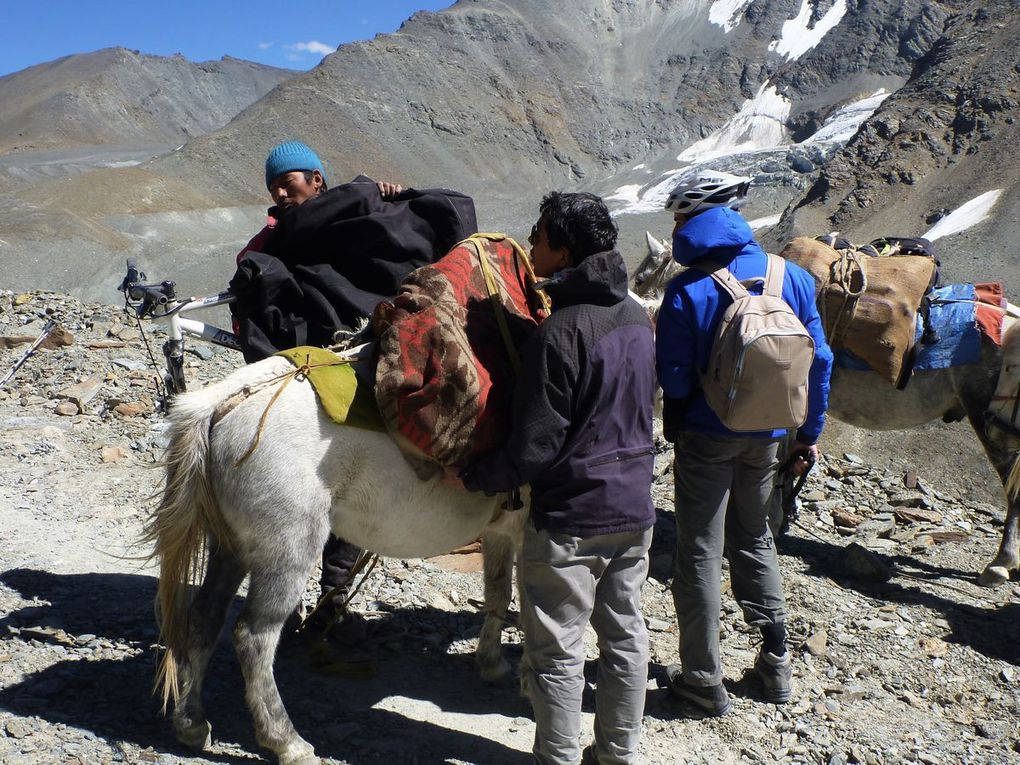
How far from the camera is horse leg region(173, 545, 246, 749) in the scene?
3.35 meters

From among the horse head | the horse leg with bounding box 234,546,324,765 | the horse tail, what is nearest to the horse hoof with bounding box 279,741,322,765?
the horse leg with bounding box 234,546,324,765

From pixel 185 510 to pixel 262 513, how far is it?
34 centimetres

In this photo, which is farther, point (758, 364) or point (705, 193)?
point (705, 193)

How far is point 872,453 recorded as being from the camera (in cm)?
845

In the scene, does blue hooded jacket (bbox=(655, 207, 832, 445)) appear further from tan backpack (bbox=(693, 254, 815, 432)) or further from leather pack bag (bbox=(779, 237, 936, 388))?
leather pack bag (bbox=(779, 237, 936, 388))

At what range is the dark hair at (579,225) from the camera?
2.93 meters

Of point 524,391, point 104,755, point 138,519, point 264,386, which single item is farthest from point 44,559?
point 524,391

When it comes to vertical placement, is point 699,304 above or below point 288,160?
below

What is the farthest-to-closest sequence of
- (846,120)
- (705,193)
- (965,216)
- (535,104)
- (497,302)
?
(535,104)
(846,120)
(965,216)
(705,193)
(497,302)

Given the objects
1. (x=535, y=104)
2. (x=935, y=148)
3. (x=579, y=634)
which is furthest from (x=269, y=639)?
(x=535, y=104)

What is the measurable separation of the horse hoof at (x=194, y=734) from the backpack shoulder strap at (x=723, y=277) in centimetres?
271

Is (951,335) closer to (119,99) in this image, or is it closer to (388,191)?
(388,191)

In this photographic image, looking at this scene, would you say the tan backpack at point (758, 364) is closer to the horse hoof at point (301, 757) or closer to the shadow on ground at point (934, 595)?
the horse hoof at point (301, 757)

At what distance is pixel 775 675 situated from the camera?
4.13m
